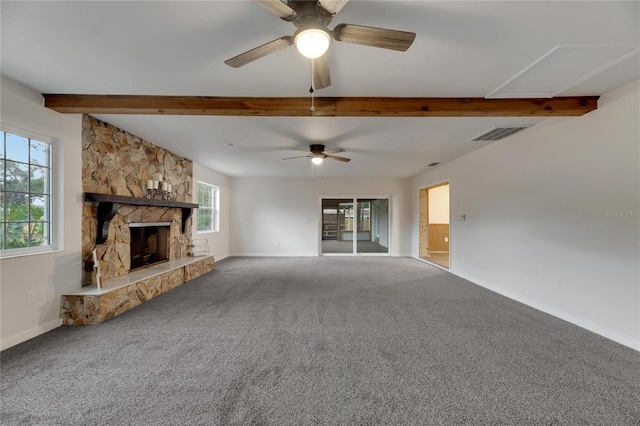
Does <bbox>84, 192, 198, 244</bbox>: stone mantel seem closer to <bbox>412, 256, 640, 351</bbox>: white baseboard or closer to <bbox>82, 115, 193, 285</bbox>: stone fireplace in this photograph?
<bbox>82, 115, 193, 285</bbox>: stone fireplace

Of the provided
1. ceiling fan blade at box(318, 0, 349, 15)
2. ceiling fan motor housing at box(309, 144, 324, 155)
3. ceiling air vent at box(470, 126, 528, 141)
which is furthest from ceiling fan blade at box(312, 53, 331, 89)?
ceiling air vent at box(470, 126, 528, 141)

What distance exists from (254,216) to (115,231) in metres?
4.31

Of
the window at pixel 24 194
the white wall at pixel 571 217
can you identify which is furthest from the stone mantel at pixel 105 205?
the white wall at pixel 571 217

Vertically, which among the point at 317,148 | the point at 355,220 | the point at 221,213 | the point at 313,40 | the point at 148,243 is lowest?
the point at 148,243

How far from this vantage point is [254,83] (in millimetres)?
2500

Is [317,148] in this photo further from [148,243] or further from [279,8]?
[148,243]

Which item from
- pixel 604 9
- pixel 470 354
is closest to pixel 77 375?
pixel 470 354

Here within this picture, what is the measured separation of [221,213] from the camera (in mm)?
7383

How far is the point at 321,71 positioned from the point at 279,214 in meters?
6.26

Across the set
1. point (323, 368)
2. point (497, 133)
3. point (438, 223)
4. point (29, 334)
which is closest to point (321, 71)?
point (323, 368)

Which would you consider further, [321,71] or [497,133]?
[497,133]

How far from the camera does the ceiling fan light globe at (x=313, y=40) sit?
4.74 feet

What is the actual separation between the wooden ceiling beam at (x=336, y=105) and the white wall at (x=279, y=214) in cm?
503

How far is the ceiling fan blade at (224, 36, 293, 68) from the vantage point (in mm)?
1533
